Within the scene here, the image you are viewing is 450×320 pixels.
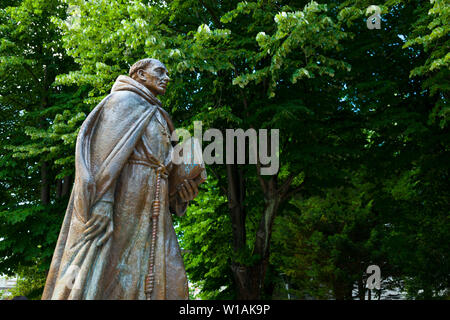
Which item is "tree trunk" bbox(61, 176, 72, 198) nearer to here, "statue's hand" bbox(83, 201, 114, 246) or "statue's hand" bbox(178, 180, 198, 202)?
"statue's hand" bbox(178, 180, 198, 202)

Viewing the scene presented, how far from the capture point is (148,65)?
14.7 ft

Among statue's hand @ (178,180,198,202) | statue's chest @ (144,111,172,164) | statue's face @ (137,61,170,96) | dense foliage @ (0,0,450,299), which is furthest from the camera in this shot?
dense foliage @ (0,0,450,299)

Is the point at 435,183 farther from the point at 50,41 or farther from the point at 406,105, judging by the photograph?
the point at 50,41

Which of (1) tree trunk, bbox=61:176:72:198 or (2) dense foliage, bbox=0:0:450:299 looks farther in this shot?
(1) tree trunk, bbox=61:176:72:198

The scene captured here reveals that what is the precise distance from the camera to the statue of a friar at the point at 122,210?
3.53 meters

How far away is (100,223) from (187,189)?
94cm

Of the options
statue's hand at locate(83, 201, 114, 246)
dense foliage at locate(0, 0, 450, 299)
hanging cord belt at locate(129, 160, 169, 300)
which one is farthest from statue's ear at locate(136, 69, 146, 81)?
dense foliage at locate(0, 0, 450, 299)

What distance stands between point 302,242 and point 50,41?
38.2 feet

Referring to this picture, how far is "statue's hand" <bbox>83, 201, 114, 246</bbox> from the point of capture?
→ 3566 millimetres

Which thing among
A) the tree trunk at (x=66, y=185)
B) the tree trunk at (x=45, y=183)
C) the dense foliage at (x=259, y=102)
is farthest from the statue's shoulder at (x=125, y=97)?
the tree trunk at (x=45, y=183)

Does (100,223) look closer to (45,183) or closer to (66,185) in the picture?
(66,185)

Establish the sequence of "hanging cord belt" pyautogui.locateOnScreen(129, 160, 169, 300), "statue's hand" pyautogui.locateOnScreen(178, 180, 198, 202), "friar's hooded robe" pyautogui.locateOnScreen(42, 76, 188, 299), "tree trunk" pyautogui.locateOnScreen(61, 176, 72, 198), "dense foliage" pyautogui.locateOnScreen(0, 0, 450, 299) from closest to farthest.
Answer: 1. "friar's hooded robe" pyautogui.locateOnScreen(42, 76, 188, 299)
2. "hanging cord belt" pyautogui.locateOnScreen(129, 160, 169, 300)
3. "statue's hand" pyautogui.locateOnScreen(178, 180, 198, 202)
4. "dense foliage" pyautogui.locateOnScreen(0, 0, 450, 299)
5. "tree trunk" pyautogui.locateOnScreen(61, 176, 72, 198)
